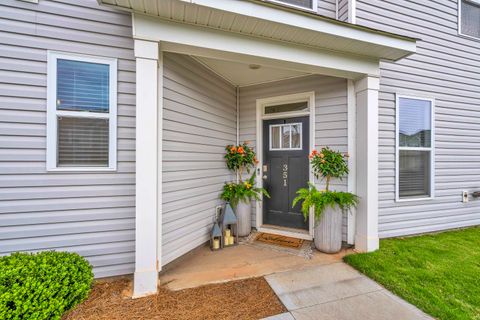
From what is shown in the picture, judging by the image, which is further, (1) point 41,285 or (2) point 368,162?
(2) point 368,162

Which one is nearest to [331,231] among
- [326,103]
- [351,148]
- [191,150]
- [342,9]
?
[351,148]

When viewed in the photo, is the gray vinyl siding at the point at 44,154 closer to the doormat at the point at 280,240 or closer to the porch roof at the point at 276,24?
the porch roof at the point at 276,24

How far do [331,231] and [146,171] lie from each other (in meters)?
2.49

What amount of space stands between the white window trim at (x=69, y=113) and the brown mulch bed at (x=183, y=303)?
1225 mm

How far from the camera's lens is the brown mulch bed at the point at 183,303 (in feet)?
5.96

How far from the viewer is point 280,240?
3.46 m

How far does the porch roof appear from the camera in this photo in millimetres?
1953

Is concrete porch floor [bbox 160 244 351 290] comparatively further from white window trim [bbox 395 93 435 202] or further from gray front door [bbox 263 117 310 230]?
white window trim [bbox 395 93 435 202]

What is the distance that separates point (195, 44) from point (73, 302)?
2.45 metres

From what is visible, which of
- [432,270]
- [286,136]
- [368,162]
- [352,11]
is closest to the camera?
[432,270]

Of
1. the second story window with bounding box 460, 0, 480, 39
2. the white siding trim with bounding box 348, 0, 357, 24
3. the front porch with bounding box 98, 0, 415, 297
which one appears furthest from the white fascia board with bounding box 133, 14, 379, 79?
the second story window with bounding box 460, 0, 480, 39

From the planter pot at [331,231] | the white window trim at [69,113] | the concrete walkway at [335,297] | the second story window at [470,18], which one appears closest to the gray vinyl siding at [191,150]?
the white window trim at [69,113]

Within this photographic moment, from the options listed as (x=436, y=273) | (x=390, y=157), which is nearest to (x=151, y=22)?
(x=390, y=157)

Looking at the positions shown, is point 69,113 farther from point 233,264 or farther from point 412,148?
point 412,148
